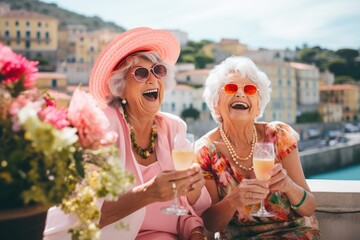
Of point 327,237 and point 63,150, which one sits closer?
point 63,150

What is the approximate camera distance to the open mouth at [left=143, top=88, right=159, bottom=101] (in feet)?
6.39

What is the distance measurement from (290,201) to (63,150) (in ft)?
3.86

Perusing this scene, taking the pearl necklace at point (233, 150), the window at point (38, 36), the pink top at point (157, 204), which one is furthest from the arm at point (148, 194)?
the window at point (38, 36)

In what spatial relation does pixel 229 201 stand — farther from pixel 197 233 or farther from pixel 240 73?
pixel 240 73

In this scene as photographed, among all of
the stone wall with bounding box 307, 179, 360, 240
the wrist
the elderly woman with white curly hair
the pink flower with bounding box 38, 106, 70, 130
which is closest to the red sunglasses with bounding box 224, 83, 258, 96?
the elderly woman with white curly hair

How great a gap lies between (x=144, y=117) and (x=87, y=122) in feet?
3.07

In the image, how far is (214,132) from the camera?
6.91 feet

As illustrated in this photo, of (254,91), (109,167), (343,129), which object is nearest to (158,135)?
(254,91)

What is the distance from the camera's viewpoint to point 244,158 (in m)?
2.02

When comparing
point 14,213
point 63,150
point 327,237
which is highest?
point 63,150

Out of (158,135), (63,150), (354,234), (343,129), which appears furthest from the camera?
(343,129)

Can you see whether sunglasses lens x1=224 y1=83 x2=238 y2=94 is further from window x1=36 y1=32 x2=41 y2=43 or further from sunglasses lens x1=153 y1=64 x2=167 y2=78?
window x1=36 y1=32 x2=41 y2=43

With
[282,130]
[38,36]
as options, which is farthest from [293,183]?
[38,36]

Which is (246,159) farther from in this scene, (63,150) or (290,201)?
(63,150)
